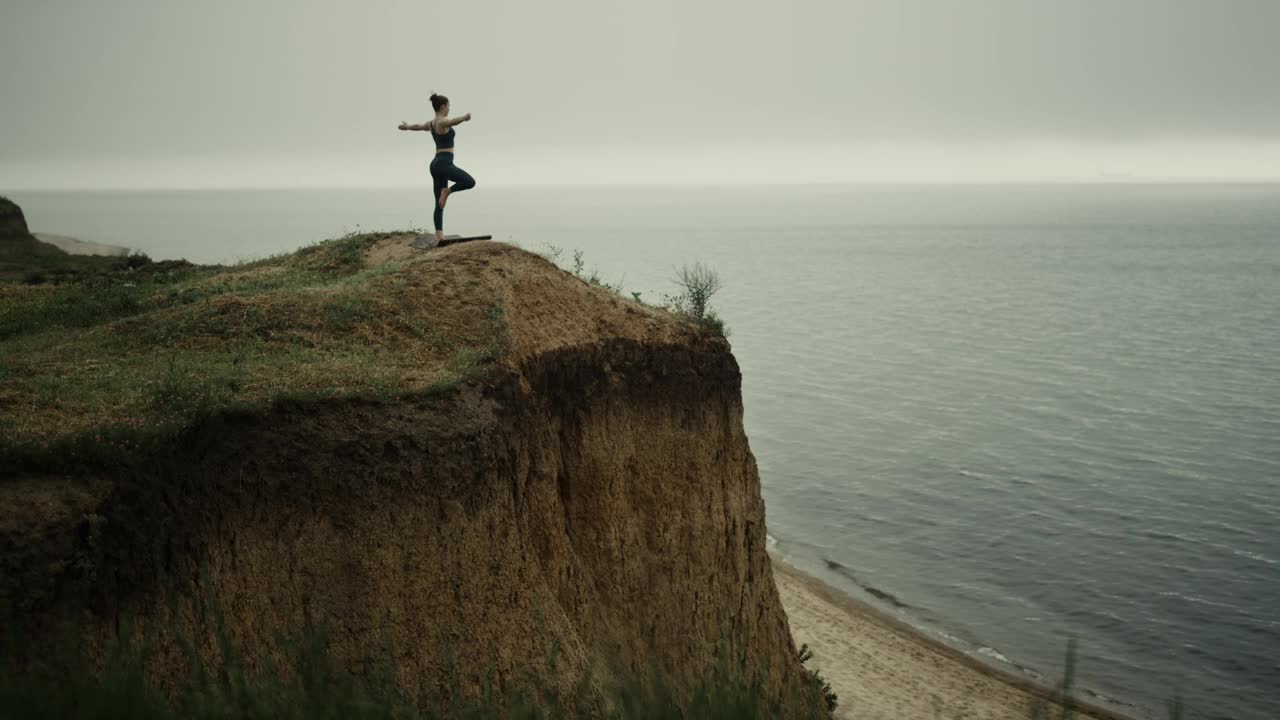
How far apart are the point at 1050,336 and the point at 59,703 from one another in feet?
273

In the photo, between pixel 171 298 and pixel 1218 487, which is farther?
pixel 1218 487

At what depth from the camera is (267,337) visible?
1536cm

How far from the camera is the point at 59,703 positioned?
16.1 feet

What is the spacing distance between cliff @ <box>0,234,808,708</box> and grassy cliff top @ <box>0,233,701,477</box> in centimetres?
5

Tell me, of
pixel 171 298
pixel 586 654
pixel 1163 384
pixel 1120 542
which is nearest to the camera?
pixel 586 654

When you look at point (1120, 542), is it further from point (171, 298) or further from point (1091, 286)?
point (1091, 286)

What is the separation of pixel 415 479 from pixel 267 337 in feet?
13.5

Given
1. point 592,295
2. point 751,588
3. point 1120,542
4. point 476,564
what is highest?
point 592,295

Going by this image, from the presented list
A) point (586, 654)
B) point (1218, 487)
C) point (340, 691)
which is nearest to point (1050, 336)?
point (1218, 487)

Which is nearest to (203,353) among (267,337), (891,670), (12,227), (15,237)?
(267,337)

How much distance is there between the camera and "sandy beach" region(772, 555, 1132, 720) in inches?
1019

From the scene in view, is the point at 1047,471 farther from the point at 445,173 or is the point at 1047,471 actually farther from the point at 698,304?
the point at 445,173

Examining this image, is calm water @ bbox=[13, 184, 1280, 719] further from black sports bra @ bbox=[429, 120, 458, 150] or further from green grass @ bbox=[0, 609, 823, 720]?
green grass @ bbox=[0, 609, 823, 720]

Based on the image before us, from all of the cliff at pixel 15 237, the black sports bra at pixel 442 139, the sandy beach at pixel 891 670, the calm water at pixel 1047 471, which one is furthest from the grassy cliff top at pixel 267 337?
the cliff at pixel 15 237
